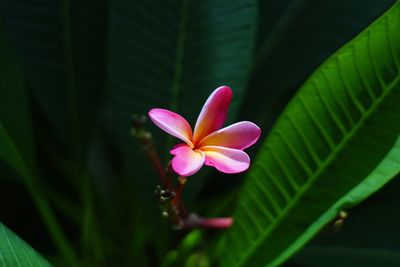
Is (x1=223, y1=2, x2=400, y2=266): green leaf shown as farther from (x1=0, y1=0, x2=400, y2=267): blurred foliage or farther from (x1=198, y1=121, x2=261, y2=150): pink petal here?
(x1=198, y1=121, x2=261, y2=150): pink petal

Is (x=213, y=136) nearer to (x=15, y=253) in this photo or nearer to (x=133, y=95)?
(x=15, y=253)

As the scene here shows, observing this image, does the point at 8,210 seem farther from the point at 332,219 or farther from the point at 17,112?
the point at 332,219

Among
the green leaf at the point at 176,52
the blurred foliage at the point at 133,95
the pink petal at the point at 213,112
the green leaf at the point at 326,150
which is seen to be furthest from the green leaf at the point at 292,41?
the pink petal at the point at 213,112

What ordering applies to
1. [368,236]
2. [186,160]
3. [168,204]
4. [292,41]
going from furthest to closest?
[292,41]
[368,236]
[168,204]
[186,160]

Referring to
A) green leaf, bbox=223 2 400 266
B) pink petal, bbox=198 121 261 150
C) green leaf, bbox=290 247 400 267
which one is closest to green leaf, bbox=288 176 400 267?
green leaf, bbox=290 247 400 267

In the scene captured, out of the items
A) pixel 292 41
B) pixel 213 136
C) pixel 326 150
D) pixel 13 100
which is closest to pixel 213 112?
pixel 213 136

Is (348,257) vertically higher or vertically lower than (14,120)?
lower
